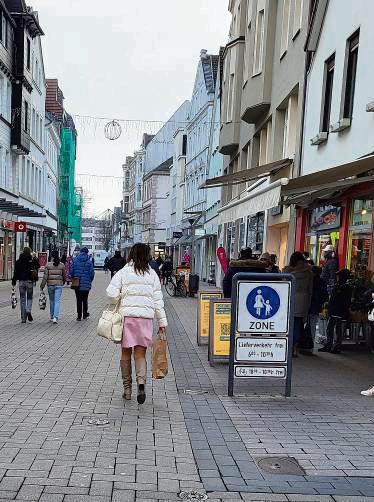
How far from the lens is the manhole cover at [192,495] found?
3821 mm

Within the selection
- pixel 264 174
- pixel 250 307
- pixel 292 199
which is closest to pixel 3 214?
pixel 264 174

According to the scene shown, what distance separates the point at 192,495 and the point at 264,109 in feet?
53.3

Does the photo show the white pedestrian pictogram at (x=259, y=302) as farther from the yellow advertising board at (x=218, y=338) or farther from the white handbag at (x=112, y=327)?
the yellow advertising board at (x=218, y=338)

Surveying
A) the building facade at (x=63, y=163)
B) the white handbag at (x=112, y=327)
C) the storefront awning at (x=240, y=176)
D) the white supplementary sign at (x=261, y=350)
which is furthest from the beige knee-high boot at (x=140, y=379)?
the building facade at (x=63, y=163)

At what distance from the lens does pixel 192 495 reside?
3863mm

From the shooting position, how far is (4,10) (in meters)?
27.6

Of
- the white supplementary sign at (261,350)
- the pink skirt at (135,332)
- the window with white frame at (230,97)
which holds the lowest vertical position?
the white supplementary sign at (261,350)

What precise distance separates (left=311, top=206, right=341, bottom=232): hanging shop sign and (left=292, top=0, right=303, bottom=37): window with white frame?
5161 mm

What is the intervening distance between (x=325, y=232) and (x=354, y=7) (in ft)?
15.5

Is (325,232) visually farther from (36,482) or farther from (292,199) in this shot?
(36,482)

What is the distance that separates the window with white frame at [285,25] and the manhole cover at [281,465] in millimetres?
14051

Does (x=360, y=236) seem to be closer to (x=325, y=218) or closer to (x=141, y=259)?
(x=325, y=218)

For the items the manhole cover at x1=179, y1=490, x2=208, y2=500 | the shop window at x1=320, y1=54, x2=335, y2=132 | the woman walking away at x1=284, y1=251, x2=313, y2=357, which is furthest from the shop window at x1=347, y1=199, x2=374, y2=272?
the manhole cover at x1=179, y1=490, x2=208, y2=500

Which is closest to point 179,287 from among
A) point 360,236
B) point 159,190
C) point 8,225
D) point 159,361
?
point 8,225
